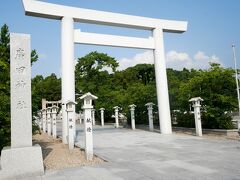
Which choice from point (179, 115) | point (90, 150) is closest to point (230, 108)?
point (179, 115)

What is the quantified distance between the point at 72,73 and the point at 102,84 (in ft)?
68.5

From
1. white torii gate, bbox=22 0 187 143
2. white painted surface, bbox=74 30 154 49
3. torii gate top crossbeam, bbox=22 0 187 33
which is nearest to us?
torii gate top crossbeam, bbox=22 0 187 33

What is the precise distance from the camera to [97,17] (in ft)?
47.1

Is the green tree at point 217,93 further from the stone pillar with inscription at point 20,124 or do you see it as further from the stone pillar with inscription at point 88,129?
the stone pillar with inscription at point 20,124

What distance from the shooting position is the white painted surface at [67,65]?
13430 millimetres

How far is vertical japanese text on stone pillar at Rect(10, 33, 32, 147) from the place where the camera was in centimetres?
689

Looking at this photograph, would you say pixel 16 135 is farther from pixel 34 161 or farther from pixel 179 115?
pixel 179 115

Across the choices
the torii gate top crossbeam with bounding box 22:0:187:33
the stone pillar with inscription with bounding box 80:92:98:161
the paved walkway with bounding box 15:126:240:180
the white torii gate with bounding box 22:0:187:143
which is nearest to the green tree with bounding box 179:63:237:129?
the white torii gate with bounding box 22:0:187:143

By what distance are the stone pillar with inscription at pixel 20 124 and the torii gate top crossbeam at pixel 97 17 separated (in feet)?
20.0

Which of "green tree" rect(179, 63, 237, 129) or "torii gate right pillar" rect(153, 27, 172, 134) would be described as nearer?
"green tree" rect(179, 63, 237, 129)

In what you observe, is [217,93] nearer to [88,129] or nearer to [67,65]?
[67,65]

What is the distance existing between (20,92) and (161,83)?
407 inches

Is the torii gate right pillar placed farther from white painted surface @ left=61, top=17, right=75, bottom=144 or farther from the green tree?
white painted surface @ left=61, top=17, right=75, bottom=144

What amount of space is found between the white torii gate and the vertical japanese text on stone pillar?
19.8ft
